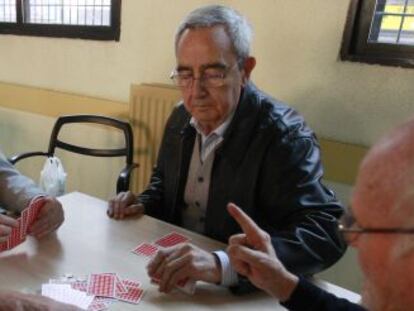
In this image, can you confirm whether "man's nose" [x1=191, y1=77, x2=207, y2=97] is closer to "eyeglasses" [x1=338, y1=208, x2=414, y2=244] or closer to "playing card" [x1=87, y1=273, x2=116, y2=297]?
"playing card" [x1=87, y1=273, x2=116, y2=297]

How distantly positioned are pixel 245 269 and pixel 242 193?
42cm

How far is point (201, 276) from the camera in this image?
104 cm

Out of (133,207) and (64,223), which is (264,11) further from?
(64,223)

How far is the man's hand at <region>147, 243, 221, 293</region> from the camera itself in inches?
40.0

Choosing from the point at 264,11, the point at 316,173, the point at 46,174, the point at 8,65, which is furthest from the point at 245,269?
the point at 8,65

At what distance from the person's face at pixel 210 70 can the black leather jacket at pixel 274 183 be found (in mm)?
59

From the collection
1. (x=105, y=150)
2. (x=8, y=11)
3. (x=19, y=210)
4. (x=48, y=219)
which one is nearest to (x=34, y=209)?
(x=48, y=219)

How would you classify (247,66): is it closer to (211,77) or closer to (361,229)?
(211,77)

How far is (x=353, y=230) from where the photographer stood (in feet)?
2.12

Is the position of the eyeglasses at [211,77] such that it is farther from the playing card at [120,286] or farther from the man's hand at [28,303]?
the man's hand at [28,303]

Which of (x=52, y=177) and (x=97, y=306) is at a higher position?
(x=97, y=306)

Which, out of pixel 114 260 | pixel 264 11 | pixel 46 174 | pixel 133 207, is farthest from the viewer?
pixel 46 174

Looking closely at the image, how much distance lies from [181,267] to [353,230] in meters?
0.52

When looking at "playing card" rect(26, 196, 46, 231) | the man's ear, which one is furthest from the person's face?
"playing card" rect(26, 196, 46, 231)
